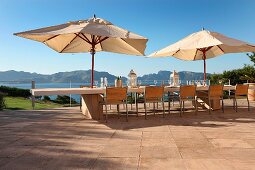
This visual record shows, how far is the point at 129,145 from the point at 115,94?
242 centimetres

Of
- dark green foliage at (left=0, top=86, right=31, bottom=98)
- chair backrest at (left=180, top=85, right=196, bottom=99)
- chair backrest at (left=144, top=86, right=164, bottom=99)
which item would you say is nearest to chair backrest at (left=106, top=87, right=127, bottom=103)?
chair backrest at (left=144, top=86, right=164, bottom=99)

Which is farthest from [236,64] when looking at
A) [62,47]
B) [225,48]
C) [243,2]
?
[62,47]

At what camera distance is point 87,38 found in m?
7.82

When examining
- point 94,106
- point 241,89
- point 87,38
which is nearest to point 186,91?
point 241,89

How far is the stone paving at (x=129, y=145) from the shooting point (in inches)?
133

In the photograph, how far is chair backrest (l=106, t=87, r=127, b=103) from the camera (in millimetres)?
6538

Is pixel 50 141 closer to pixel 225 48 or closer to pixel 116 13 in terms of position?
pixel 225 48

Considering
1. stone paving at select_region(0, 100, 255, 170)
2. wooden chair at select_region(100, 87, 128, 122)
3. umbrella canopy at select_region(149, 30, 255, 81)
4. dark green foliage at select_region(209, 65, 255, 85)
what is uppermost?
umbrella canopy at select_region(149, 30, 255, 81)

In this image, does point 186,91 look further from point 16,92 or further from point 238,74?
point 16,92

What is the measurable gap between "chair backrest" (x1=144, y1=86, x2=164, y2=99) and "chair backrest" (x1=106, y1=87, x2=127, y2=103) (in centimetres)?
65

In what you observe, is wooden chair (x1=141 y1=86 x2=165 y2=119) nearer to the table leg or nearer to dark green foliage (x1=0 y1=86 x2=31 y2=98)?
the table leg

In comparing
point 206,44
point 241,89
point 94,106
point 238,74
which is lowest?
point 94,106

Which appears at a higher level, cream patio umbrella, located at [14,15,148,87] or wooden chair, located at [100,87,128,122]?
cream patio umbrella, located at [14,15,148,87]

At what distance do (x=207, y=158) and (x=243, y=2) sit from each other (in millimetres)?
11209
